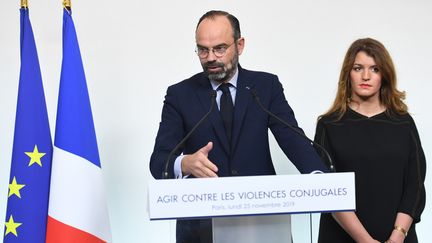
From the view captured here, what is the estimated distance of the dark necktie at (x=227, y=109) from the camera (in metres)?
1.83

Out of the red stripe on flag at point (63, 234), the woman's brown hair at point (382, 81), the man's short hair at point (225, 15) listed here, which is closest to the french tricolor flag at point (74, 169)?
the red stripe on flag at point (63, 234)

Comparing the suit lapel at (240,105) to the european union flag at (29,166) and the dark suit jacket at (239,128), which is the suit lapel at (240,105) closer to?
the dark suit jacket at (239,128)

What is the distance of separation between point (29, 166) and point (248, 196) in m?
1.39

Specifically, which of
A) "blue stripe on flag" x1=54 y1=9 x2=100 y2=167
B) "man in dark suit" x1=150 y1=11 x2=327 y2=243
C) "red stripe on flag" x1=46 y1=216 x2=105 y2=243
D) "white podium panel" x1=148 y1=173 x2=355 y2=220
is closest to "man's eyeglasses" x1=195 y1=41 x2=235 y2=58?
"man in dark suit" x1=150 y1=11 x2=327 y2=243

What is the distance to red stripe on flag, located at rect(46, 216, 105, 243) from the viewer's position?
240 cm

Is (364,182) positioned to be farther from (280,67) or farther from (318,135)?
(280,67)

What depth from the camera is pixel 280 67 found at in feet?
10.6

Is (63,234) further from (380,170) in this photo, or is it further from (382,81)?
(382,81)

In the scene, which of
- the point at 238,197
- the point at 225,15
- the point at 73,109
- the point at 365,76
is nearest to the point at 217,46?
the point at 225,15

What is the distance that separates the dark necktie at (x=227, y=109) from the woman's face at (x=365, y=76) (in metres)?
0.59

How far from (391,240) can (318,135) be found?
1.51ft

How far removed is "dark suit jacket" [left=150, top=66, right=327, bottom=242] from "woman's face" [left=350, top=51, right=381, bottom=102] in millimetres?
361

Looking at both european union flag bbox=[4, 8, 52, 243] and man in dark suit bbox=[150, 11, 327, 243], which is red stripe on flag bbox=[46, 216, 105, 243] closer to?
european union flag bbox=[4, 8, 52, 243]

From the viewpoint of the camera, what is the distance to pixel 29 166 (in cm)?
247
